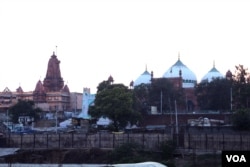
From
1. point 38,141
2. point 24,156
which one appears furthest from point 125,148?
point 38,141

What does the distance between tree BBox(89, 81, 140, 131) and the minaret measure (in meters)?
49.1

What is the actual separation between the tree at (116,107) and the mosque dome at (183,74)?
33.6 metres

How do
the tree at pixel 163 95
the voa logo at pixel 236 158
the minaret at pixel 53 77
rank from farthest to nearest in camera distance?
the minaret at pixel 53 77
the tree at pixel 163 95
the voa logo at pixel 236 158

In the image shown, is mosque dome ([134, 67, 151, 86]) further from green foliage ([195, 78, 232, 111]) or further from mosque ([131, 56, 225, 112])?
green foliage ([195, 78, 232, 111])

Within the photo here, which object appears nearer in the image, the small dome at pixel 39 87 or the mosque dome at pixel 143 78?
the mosque dome at pixel 143 78

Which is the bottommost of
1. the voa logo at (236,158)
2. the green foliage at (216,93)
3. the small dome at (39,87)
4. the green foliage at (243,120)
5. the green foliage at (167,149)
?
the green foliage at (167,149)

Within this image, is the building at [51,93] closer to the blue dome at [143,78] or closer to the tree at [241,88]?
the blue dome at [143,78]

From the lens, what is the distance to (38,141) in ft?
141

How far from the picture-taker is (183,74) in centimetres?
8969

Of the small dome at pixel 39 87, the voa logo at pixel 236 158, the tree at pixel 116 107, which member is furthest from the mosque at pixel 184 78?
the voa logo at pixel 236 158

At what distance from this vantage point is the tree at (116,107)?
53.2 metres

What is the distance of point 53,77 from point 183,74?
97.9 ft

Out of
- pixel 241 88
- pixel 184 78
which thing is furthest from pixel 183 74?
pixel 241 88

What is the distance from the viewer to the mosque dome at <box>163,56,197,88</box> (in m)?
88.2
